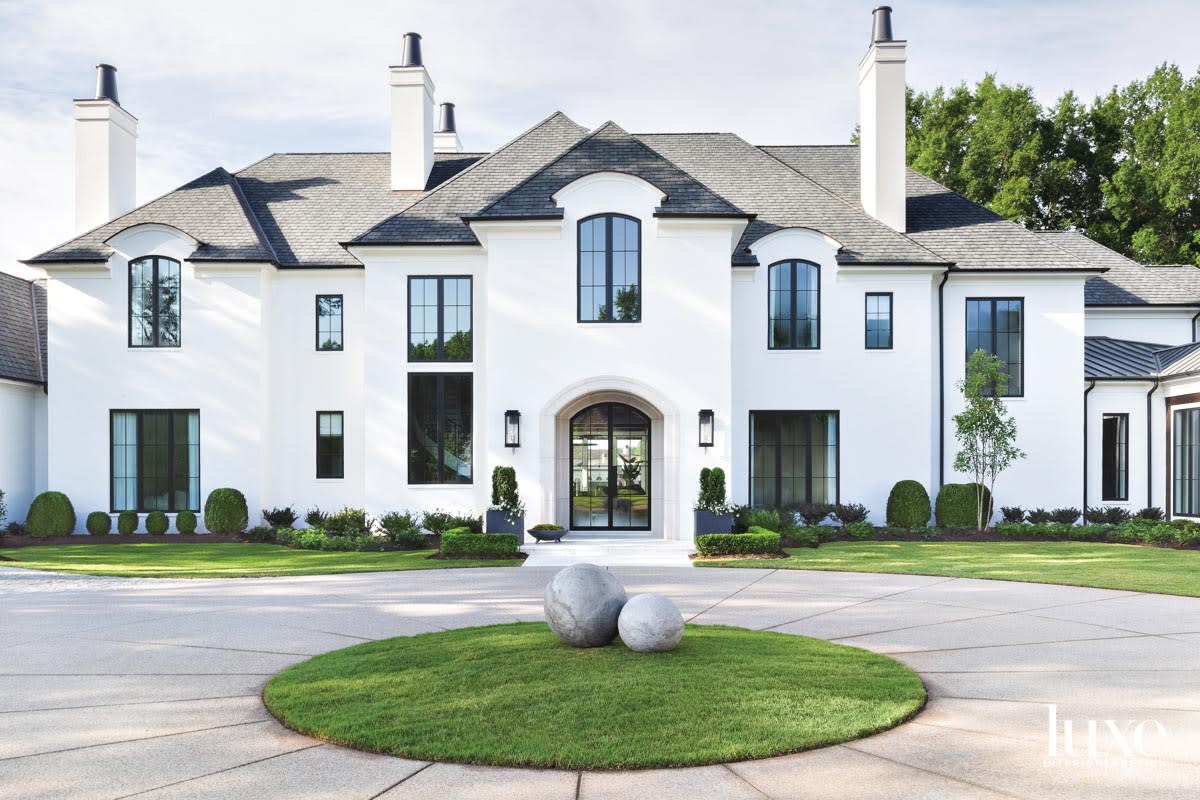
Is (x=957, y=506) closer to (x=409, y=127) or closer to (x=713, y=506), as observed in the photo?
(x=713, y=506)

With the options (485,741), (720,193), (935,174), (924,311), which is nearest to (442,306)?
(720,193)

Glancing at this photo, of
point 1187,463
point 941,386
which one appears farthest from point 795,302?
point 1187,463

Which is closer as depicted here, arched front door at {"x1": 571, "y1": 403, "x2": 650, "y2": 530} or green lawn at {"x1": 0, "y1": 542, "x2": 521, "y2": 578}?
green lawn at {"x1": 0, "y1": 542, "x2": 521, "y2": 578}

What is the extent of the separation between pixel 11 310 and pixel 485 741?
24255 millimetres

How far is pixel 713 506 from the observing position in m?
18.4

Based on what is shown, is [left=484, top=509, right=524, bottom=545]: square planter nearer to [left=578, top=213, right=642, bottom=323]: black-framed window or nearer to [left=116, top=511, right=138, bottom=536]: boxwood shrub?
[left=578, top=213, right=642, bottom=323]: black-framed window

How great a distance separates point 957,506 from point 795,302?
6332mm

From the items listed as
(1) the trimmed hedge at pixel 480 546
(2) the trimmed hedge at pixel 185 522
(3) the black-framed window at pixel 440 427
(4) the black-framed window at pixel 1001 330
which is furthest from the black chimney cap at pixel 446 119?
(1) the trimmed hedge at pixel 480 546

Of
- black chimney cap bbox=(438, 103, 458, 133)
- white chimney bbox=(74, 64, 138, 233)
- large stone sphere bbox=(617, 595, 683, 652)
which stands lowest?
large stone sphere bbox=(617, 595, 683, 652)

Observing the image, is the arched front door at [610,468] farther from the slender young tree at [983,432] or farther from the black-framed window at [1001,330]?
the black-framed window at [1001,330]

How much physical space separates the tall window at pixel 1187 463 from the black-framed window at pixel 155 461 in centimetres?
2448

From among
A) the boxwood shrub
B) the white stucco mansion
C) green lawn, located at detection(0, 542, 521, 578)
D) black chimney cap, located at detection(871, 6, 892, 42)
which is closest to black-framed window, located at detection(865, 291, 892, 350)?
the white stucco mansion

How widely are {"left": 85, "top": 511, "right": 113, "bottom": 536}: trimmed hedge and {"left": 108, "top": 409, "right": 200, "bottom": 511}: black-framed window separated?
0.51 meters

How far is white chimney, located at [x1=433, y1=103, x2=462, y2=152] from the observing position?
105 ft
